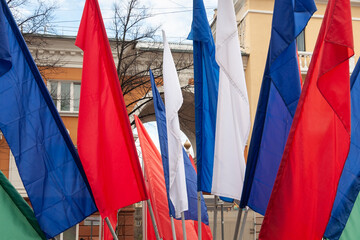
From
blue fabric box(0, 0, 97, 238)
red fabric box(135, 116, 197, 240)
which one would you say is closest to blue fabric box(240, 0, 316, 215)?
blue fabric box(0, 0, 97, 238)

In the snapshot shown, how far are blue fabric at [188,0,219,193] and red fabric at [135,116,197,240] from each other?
214cm

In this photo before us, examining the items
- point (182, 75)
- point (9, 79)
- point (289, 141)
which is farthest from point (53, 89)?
point (289, 141)

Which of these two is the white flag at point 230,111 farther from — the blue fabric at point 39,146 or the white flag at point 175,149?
the blue fabric at point 39,146

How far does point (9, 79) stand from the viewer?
7.01 m

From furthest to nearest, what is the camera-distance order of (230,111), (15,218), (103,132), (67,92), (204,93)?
(67,92) < (204,93) < (230,111) < (103,132) < (15,218)

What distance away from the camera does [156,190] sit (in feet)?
33.5

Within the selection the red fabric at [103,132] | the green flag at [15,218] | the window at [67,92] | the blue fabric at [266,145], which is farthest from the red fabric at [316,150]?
the window at [67,92]

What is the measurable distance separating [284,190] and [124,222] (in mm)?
17384

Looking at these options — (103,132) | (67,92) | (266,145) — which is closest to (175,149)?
(103,132)

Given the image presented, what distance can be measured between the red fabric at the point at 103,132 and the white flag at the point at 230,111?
3.03 feet

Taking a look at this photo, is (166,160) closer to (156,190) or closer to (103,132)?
(156,190)

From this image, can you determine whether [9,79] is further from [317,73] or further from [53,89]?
[53,89]

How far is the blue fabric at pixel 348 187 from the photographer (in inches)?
260

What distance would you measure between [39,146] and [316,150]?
2.91 m
